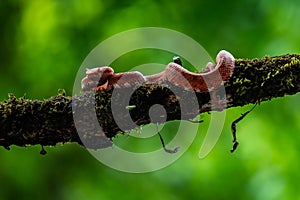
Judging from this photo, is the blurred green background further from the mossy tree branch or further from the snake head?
the snake head

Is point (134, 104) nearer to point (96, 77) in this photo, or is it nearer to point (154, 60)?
point (96, 77)

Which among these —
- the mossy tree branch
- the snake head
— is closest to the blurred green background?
the mossy tree branch

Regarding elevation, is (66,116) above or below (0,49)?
below

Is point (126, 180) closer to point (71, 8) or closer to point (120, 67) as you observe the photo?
point (120, 67)

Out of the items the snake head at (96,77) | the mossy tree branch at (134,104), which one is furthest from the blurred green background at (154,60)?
the snake head at (96,77)

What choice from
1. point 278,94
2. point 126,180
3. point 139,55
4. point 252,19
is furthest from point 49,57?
point 278,94
